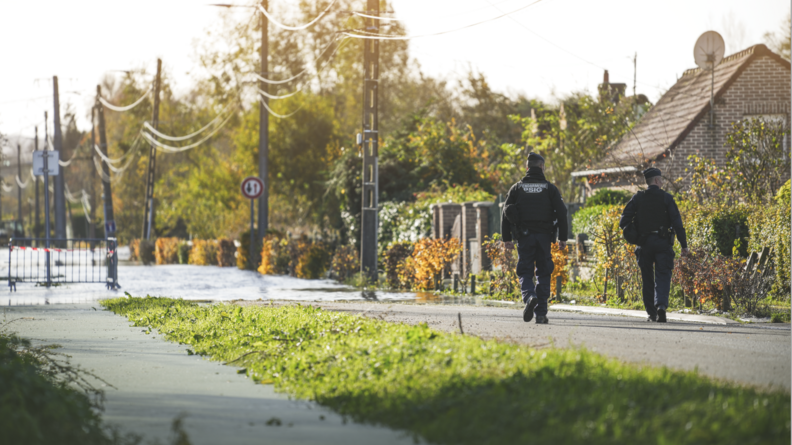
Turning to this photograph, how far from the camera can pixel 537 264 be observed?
10648 mm

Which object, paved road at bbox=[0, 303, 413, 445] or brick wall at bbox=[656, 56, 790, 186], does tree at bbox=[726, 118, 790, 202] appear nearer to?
brick wall at bbox=[656, 56, 790, 186]

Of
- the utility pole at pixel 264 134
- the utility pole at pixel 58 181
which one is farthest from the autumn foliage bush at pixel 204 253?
the utility pole at pixel 264 134

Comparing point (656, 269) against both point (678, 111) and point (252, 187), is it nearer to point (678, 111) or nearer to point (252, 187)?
point (678, 111)

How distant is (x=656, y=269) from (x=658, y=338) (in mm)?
2137

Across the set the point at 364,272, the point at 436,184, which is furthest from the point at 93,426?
the point at 436,184

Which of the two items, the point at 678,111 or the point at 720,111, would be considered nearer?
the point at 720,111

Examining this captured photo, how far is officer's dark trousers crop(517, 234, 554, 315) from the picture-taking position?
414 inches

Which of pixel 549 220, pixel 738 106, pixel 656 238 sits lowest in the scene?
pixel 656 238

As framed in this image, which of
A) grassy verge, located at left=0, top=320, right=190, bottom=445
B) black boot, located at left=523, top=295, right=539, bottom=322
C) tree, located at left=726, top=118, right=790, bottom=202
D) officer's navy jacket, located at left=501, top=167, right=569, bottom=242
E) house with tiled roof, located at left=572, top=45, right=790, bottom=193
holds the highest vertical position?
house with tiled roof, located at left=572, top=45, right=790, bottom=193

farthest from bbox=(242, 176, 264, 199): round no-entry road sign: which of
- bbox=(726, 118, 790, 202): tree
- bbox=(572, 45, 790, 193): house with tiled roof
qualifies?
bbox=(726, 118, 790, 202): tree

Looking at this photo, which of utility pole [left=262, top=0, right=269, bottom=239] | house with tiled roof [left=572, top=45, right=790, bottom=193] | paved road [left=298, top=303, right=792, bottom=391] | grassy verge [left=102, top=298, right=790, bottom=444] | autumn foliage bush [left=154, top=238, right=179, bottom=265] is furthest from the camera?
autumn foliage bush [left=154, top=238, right=179, bottom=265]

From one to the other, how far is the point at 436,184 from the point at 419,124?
2.78 metres

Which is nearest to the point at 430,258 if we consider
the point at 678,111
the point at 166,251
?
the point at 678,111

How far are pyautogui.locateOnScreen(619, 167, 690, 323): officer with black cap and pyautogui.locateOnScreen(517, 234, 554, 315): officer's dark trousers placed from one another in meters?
1.35
